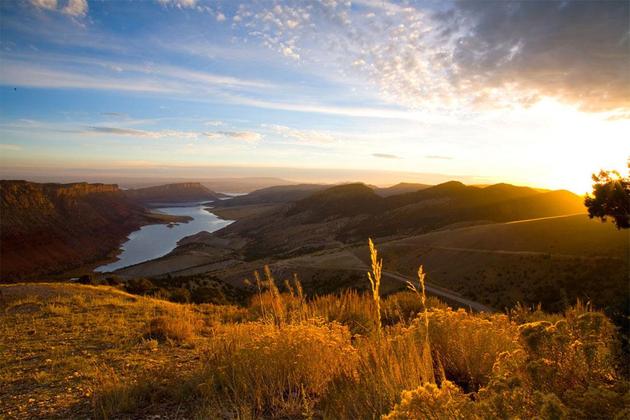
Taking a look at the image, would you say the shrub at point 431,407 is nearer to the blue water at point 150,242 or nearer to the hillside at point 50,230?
the hillside at point 50,230

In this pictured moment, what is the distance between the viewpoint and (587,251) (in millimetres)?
34750

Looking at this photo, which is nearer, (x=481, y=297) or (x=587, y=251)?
(x=481, y=297)

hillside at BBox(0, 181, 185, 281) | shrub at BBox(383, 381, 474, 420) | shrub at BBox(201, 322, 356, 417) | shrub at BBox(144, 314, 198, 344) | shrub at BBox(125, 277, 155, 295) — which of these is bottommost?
hillside at BBox(0, 181, 185, 281)

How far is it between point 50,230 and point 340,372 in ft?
363

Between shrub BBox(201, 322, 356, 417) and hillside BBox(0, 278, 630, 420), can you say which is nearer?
hillside BBox(0, 278, 630, 420)

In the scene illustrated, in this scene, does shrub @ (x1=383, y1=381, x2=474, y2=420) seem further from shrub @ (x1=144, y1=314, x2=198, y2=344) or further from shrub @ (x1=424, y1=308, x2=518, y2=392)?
shrub @ (x1=144, y1=314, x2=198, y2=344)

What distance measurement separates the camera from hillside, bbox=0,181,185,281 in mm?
80000

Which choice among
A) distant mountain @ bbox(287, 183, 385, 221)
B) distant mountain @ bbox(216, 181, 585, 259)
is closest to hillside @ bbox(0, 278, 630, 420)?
distant mountain @ bbox(216, 181, 585, 259)

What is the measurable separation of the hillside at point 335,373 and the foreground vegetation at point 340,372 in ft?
0.04

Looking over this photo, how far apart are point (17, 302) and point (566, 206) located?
3514 inches

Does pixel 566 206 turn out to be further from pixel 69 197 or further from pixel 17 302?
pixel 69 197

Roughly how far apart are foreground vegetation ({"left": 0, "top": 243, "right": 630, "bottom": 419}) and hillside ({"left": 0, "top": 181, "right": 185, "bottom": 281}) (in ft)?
268

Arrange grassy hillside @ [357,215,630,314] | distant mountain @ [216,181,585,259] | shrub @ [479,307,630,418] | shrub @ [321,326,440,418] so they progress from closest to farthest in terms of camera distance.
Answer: shrub @ [479,307,630,418] < shrub @ [321,326,440,418] < grassy hillside @ [357,215,630,314] < distant mountain @ [216,181,585,259]

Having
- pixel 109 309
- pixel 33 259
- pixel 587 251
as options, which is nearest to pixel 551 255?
pixel 587 251
